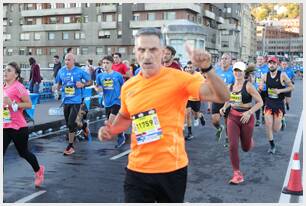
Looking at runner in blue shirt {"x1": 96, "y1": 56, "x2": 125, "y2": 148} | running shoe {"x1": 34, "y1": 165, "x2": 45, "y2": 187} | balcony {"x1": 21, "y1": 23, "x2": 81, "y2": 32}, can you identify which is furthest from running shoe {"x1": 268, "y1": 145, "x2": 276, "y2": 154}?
balcony {"x1": 21, "y1": 23, "x2": 81, "y2": 32}

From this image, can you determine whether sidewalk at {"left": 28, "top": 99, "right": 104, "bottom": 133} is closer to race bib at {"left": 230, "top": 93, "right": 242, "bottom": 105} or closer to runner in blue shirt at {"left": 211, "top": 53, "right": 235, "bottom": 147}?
runner in blue shirt at {"left": 211, "top": 53, "right": 235, "bottom": 147}

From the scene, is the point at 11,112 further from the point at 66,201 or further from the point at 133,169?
the point at 133,169

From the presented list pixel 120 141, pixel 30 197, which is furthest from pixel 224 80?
pixel 30 197

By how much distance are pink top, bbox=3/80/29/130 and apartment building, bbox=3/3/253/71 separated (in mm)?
54568

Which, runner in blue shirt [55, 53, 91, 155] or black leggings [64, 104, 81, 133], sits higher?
runner in blue shirt [55, 53, 91, 155]

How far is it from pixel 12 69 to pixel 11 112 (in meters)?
0.61

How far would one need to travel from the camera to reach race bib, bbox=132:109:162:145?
3535 mm

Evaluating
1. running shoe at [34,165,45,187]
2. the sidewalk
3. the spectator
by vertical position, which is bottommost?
the sidewalk

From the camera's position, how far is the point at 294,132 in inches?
477

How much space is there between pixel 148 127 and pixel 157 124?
0.24 ft

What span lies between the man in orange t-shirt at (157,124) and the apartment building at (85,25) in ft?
187

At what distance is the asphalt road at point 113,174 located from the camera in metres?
6.05

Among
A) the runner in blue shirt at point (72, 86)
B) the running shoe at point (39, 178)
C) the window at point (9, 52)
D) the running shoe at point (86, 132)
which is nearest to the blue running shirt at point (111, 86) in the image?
the runner in blue shirt at point (72, 86)

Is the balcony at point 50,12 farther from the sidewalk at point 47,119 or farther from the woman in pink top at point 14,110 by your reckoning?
the woman in pink top at point 14,110
